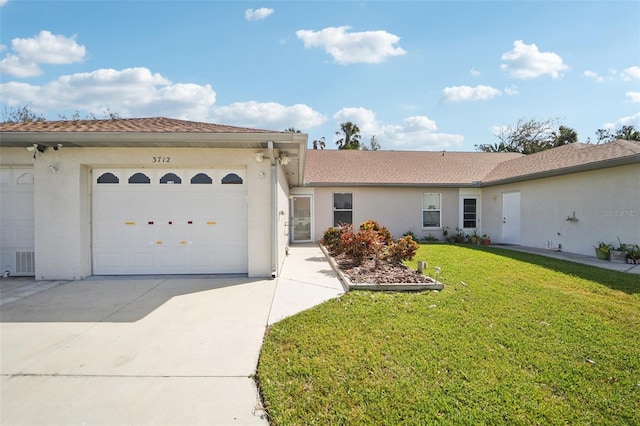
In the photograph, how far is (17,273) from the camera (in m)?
7.10

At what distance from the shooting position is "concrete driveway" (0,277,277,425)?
2.55 metres

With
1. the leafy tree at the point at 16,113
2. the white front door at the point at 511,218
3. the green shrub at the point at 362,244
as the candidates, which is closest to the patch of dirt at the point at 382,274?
the green shrub at the point at 362,244


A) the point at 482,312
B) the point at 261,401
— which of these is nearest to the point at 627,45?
the point at 482,312

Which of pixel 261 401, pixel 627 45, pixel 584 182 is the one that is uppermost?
pixel 627 45

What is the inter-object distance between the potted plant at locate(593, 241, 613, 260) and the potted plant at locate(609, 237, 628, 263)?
0.09 meters

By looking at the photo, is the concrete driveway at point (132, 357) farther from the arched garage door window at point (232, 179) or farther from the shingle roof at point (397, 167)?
the shingle roof at point (397, 167)

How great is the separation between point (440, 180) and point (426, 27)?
7.75m

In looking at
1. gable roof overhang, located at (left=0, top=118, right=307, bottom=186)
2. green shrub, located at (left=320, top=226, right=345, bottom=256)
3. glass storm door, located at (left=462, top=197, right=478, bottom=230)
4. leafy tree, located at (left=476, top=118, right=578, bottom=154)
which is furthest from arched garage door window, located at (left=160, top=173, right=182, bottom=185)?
leafy tree, located at (left=476, top=118, right=578, bottom=154)

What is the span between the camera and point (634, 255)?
8445mm

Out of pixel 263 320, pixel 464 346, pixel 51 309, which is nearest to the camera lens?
pixel 464 346

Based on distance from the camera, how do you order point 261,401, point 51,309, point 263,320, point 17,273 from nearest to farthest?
point 261,401
point 263,320
point 51,309
point 17,273

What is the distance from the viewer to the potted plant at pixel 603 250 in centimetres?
905

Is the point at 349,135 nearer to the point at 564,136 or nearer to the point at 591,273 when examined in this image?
the point at 564,136

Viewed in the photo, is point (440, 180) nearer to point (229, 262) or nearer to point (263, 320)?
point (229, 262)
